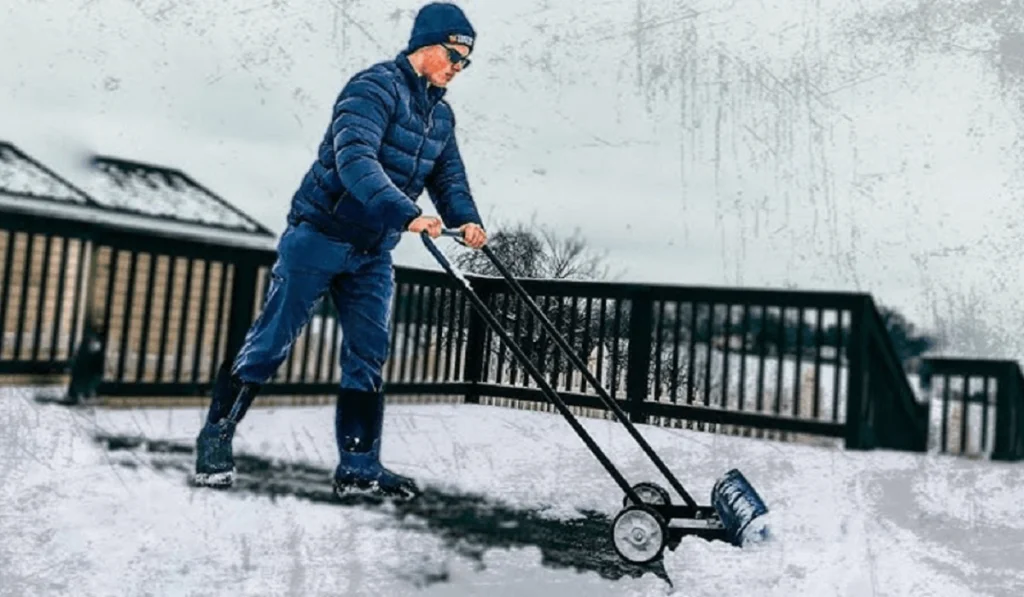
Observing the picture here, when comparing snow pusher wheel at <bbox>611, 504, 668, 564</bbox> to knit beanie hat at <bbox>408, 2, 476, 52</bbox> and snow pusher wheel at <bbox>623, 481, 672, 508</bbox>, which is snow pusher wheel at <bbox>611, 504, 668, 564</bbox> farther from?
knit beanie hat at <bbox>408, 2, 476, 52</bbox>

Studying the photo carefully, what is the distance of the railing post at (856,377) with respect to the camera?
3.87 metres

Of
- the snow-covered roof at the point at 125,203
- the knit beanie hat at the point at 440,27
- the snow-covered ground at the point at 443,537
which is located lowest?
the snow-covered ground at the point at 443,537

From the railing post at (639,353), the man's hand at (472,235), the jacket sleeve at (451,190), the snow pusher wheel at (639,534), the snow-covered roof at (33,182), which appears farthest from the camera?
the snow-covered roof at (33,182)

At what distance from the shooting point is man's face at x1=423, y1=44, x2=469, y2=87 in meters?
2.57

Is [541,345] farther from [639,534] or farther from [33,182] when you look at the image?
[33,182]

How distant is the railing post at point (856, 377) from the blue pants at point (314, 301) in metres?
2.43

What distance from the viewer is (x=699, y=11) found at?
12.9 feet

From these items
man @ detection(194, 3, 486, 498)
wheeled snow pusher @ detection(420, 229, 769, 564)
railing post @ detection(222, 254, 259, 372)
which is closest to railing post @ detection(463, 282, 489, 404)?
railing post @ detection(222, 254, 259, 372)

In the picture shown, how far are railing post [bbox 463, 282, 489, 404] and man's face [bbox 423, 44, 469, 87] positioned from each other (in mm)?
1988

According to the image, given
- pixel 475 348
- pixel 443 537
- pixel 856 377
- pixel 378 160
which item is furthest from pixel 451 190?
pixel 856 377

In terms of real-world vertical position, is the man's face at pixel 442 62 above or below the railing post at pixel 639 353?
above

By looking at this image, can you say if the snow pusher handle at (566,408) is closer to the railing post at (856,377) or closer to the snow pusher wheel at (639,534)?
the snow pusher wheel at (639,534)

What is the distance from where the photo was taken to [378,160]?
249 centimetres

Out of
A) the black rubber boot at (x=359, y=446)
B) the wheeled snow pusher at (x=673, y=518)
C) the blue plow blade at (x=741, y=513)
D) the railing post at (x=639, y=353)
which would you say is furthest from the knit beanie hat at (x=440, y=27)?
the railing post at (x=639, y=353)
